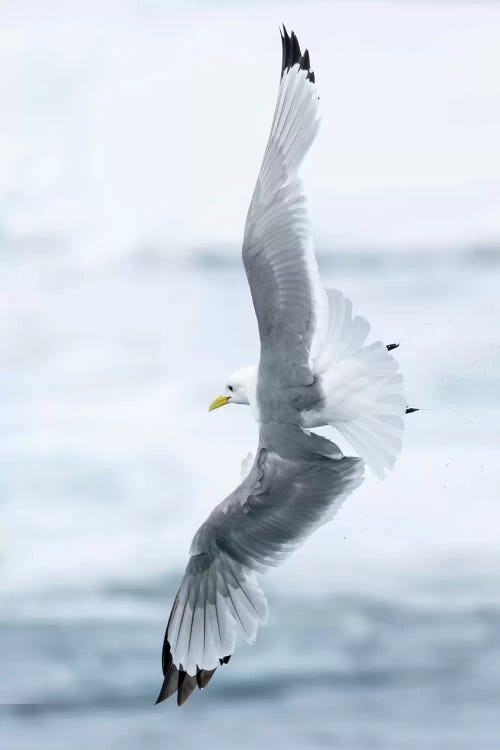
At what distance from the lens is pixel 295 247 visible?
5.46m

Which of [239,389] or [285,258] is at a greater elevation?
[285,258]

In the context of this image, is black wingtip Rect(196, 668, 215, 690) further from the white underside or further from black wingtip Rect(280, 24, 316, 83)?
black wingtip Rect(280, 24, 316, 83)

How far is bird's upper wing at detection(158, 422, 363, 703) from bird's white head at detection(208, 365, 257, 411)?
8.5 inches

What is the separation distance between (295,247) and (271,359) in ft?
1.35

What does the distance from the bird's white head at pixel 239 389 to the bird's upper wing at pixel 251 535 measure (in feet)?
0.71

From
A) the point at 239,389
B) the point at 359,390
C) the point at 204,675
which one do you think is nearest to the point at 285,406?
the point at 359,390

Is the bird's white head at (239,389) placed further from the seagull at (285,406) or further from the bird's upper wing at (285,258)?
the bird's upper wing at (285,258)

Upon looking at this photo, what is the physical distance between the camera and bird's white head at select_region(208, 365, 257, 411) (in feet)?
18.6

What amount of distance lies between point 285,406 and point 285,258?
531mm

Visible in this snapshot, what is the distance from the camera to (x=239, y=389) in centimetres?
584

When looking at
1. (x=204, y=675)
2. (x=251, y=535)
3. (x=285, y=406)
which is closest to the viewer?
(x=285, y=406)

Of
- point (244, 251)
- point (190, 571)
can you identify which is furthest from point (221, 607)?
point (244, 251)

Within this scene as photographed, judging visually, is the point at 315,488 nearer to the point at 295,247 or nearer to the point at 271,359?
the point at 271,359

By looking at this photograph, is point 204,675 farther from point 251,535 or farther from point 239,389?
A: point 239,389
